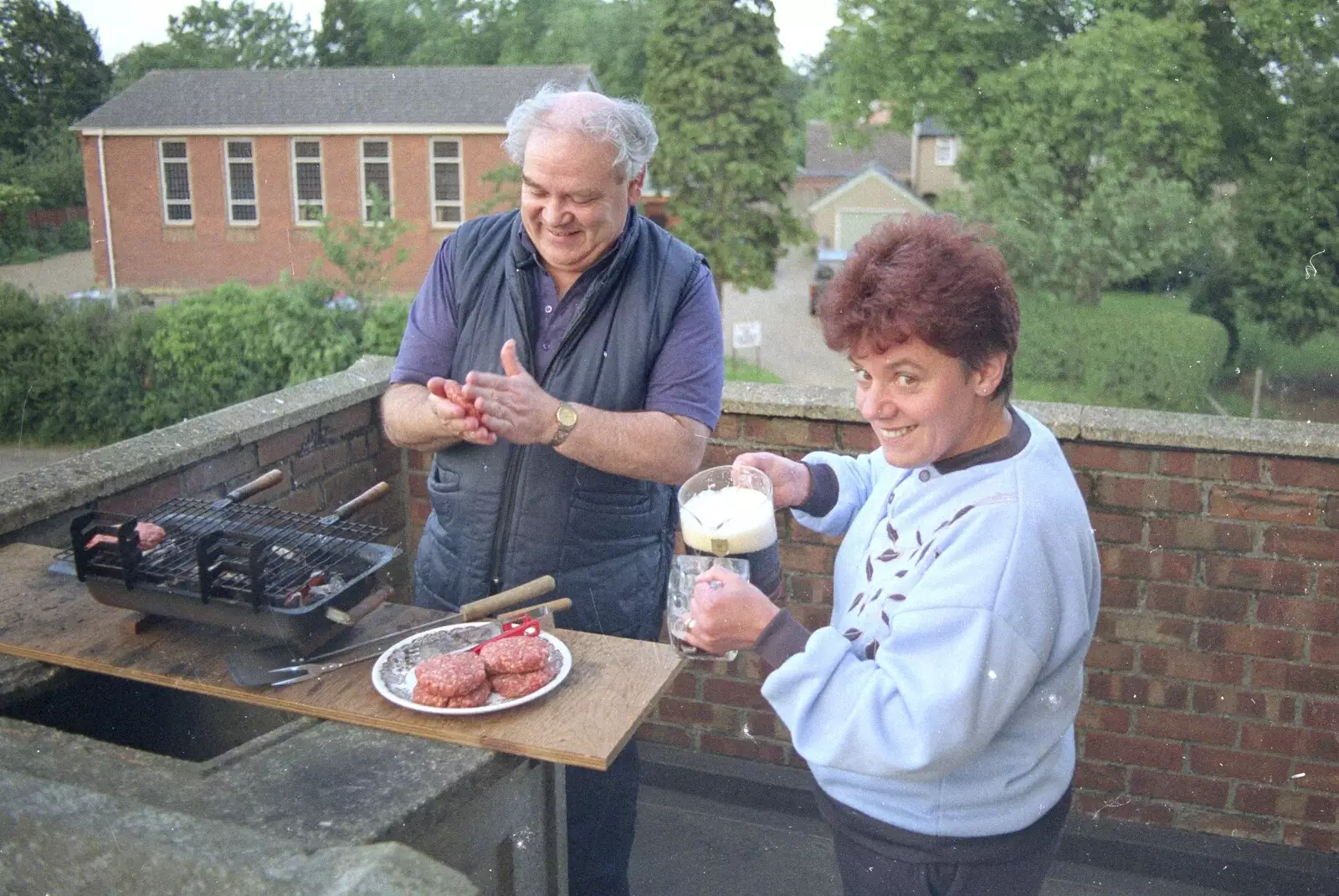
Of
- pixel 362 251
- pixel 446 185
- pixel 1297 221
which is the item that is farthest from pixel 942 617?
pixel 1297 221

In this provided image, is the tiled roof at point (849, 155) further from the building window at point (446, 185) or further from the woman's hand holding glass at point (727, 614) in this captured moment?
the woman's hand holding glass at point (727, 614)

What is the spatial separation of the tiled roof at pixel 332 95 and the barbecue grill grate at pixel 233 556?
10092 mm

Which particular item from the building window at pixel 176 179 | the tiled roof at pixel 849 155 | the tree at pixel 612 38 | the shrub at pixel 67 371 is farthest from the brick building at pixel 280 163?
the tiled roof at pixel 849 155

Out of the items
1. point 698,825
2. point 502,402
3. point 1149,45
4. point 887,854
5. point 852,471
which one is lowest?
point 698,825

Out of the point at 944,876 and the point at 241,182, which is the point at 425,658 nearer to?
the point at 944,876

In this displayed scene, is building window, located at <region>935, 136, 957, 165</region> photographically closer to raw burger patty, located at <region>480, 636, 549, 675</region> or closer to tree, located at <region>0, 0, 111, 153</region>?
tree, located at <region>0, 0, 111, 153</region>

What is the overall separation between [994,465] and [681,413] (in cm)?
90

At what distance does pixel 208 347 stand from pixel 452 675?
1226cm

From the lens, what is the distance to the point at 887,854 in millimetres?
1779

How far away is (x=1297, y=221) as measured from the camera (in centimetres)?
2153

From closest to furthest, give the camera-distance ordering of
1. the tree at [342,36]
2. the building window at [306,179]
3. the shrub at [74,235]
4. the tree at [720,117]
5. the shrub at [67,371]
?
the shrub at [74,235]
the shrub at [67,371]
the tree at [342,36]
the building window at [306,179]
the tree at [720,117]

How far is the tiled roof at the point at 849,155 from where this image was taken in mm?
28406

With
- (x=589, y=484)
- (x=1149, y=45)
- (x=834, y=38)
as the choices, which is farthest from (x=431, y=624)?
(x=834, y=38)

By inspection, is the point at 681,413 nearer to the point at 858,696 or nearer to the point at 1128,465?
the point at 858,696
